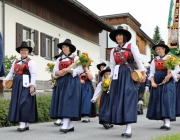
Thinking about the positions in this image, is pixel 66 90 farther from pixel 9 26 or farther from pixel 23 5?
pixel 23 5

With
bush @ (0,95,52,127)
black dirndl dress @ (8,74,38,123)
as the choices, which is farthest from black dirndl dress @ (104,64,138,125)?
bush @ (0,95,52,127)

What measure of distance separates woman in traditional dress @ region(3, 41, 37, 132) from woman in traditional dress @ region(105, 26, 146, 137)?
1690mm

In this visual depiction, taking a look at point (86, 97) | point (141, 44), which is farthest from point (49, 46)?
point (141, 44)

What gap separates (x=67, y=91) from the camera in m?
7.79

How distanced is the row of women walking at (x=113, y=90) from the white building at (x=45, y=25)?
7.28 m

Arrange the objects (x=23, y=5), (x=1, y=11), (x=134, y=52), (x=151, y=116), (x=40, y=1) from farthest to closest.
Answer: (x=40, y=1)
(x=23, y=5)
(x=1, y=11)
(x=151, y=116)
(x=134, y=52)

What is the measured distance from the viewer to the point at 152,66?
9.00 meters

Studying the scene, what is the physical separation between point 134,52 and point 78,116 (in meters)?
1.67

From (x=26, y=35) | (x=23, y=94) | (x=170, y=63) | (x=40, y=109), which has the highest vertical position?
(x=26, y=35)

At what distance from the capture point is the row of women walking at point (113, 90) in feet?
24.1

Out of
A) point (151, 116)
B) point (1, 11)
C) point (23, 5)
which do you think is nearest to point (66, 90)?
point (151, 116)

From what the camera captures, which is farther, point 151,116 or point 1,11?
point 1,11

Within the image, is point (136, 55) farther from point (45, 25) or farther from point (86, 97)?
point (45, 25)

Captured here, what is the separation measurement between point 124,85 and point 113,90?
26 centimetres
